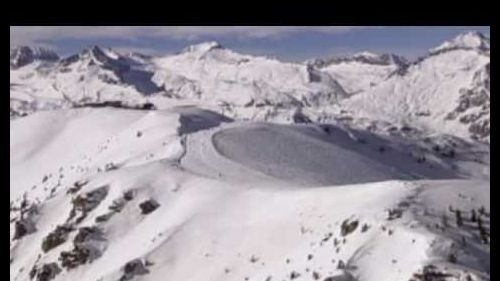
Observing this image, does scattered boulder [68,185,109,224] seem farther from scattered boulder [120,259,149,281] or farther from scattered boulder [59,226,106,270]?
scattered boulder [120,259,149,281]

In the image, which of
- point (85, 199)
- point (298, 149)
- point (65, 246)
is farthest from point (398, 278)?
point (298, 149)

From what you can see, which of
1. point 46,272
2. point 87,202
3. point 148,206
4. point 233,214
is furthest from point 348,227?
point 87,202

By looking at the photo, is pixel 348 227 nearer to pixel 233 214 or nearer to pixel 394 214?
pixel 394 214

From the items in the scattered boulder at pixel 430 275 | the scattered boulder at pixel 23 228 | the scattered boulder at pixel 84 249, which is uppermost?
the scattered boulder at pixel 430 275

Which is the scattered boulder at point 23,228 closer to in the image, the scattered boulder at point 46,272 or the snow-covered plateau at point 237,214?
the snow-covered plateau at point 237,214

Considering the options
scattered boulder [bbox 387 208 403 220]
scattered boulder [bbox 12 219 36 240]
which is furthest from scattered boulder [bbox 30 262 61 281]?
scattered boulder [bbox 387 208 403 220]

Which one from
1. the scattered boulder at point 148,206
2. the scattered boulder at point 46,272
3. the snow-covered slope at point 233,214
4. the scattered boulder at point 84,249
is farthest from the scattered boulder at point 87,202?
the scattered boulder at point 46,272

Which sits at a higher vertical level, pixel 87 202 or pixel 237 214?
pixel 237 214

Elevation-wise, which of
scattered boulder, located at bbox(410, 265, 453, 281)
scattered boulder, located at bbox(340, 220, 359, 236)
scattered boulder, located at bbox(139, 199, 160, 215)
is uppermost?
scattered boulder, located at bbox(410, 265, 453, 281)

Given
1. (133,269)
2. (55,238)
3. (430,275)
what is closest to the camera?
(430,275)
